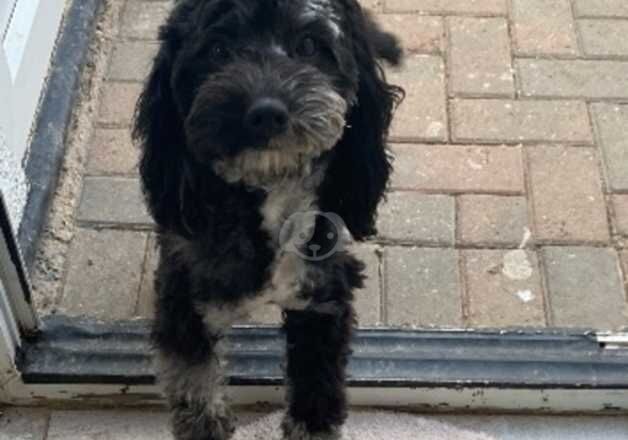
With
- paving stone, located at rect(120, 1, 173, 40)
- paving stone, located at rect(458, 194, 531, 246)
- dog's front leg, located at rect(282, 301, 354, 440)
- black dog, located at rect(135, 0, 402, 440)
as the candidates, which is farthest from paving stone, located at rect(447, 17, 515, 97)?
dog's front leg, located at rect(282, 301, 354, 440)

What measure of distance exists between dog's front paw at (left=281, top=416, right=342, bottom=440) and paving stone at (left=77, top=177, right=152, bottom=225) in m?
0.71

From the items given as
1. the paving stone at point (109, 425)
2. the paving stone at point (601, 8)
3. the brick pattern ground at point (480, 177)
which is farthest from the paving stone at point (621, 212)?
the paving stone at point (109, 425)

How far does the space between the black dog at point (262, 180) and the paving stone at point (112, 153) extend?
2.37 feet

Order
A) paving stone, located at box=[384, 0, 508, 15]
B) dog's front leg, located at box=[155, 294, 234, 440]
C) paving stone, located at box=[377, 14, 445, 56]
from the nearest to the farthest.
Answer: dog's front leg, located at box=[155, 294, 234, 440] → paving stone, located at box=[377, 14, 445, 56] → paving stone, located at box=[384, 0, 508, 15]

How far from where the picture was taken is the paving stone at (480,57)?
10.3 ft

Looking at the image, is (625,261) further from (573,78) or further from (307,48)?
(307,48)

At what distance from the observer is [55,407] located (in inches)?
→ 97.7

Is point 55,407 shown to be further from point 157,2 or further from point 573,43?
point 573,43

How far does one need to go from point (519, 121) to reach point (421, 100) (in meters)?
0.28

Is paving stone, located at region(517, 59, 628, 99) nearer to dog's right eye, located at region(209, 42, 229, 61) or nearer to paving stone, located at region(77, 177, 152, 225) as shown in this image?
paving stone, located at region(77, 177, 152, 225)

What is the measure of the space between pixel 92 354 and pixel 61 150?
0.69 metres

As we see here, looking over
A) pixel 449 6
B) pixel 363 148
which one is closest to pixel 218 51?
pixel 363 148

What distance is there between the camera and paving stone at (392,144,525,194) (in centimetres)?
290

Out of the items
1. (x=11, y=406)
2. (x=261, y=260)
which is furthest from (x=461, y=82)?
(x=11, y=406)
